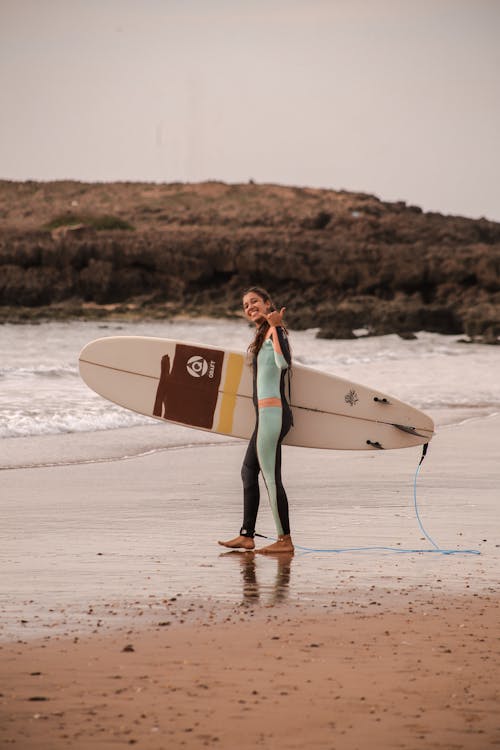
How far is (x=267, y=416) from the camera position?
6.10 metres

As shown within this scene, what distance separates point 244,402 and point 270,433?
50.9 inches

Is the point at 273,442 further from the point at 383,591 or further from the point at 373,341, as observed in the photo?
the point at 373,341

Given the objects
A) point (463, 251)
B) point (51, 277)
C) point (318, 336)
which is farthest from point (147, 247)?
point (318, 336)

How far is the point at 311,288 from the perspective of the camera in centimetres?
7144

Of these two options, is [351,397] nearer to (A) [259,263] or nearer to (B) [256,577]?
(B) [256,577]

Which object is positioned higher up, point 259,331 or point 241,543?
point 259,331

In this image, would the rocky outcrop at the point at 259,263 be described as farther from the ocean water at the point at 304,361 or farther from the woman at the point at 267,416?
the woman at the point at 267,416

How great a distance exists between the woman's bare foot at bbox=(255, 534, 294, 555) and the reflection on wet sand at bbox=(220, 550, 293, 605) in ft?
0.05

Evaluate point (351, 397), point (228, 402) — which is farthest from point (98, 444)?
point (351, 397)

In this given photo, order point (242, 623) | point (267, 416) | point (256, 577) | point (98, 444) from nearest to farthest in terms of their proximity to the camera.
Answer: point (242, 623) → point (256, 577) → point (267, 416) → point (98, 444)

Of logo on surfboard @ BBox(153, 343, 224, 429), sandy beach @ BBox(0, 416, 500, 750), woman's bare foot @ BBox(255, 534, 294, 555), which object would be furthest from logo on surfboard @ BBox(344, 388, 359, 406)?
woman's bare foot @ BBox(255, 534, 294, 555)

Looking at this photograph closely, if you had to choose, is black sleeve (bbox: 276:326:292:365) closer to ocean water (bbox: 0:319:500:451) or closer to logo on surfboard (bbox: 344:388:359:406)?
logo on surfboard (bbox: 344:388:359:406)

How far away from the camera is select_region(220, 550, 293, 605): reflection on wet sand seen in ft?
16.3

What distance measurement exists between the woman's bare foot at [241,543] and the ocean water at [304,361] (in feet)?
19.0
